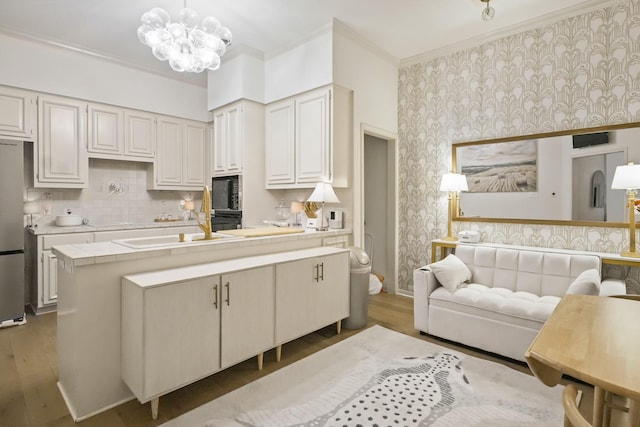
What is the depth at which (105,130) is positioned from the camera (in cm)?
428

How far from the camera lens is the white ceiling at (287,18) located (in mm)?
3162

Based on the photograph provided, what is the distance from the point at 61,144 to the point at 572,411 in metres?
4.93

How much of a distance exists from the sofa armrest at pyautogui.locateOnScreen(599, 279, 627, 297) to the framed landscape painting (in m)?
1.06

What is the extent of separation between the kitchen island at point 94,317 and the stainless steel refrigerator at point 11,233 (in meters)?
1.67

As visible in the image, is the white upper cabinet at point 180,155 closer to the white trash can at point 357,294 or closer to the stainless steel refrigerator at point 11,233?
the stainless steel refrigerator at point 11,233

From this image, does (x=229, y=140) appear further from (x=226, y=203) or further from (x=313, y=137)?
(x=313, y=137)

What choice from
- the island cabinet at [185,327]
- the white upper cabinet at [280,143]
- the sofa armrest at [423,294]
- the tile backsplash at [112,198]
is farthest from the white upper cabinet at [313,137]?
the tile backsplash at [112,198]

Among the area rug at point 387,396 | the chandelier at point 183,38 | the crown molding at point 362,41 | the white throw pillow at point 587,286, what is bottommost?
the area rug at point 387,396

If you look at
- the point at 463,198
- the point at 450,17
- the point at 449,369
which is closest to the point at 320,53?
the point at 450,17

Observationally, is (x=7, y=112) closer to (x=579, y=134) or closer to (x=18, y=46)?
(x=18, y=46)

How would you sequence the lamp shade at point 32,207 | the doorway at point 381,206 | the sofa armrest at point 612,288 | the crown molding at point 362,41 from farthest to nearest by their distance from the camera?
the doorway at point 381,206, the lamp shade at point 32,207, the crown molding at point 362,41, the sofa armrest at point 612,288

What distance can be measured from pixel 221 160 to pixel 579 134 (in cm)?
394

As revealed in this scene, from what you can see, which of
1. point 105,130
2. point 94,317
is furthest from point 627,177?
point 105,130

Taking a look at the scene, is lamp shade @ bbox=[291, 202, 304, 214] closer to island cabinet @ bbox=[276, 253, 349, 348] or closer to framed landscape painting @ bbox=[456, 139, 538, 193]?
island cabinet @ bbox=[276, 253, 349, 348]
